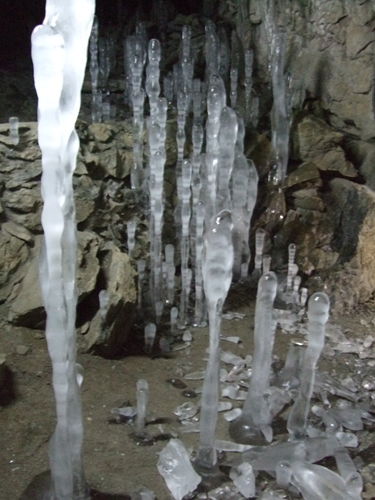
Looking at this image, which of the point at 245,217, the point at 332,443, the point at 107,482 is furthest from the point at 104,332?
the point at 245,217

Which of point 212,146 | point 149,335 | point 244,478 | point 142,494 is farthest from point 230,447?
point 212,146

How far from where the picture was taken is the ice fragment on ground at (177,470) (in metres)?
2.19

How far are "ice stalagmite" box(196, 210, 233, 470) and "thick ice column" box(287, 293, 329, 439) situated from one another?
0.40m

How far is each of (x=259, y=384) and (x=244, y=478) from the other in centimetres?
47

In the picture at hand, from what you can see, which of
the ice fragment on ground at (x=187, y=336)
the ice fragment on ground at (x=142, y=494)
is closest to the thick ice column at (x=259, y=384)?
the ice fragment on ground at (x=142, y=494)

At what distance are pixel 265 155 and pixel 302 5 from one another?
53.4 inches

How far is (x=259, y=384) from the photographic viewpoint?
102 inches

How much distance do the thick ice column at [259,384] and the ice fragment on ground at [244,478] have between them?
0.95ft

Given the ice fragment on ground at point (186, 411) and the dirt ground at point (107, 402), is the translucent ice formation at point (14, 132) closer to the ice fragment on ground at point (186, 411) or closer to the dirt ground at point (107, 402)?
the dirt ground at point (107, 402)

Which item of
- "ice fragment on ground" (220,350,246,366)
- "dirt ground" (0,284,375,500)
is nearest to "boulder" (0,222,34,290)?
"dirt ground" (0,284,375,500)

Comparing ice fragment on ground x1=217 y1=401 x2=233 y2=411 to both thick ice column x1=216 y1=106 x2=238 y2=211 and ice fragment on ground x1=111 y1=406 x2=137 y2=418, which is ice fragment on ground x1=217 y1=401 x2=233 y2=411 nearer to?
ice fragment on ground x1=111 y1=406 x2=137 y2=418

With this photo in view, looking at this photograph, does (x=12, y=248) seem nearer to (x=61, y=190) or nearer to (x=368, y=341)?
(x=61, y=190)

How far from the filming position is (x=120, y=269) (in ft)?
11.4

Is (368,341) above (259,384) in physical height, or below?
below
